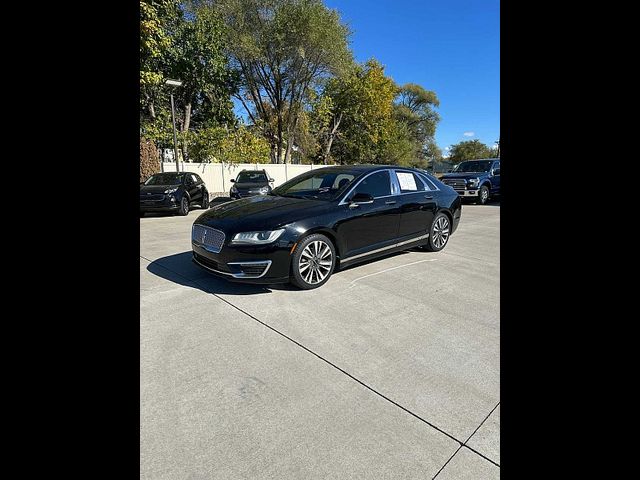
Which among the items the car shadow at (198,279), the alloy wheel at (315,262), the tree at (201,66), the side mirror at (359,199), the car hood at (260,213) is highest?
the tree at (201,66)

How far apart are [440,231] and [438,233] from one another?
66 mm

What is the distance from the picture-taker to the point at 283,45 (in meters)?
20.8

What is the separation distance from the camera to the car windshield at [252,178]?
1407 centimetres

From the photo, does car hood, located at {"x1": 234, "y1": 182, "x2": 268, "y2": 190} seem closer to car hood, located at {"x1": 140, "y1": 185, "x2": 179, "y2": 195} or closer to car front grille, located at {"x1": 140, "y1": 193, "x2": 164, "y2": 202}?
car hood, located at {"x1": 140, "y1": 185, "x2": 179, "y2": 195}

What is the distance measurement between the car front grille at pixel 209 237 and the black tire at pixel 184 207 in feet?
23.3

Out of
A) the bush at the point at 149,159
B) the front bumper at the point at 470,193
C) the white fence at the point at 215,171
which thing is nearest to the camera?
the front bumper at the point at 470,193

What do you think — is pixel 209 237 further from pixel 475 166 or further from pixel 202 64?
pixel 202 64

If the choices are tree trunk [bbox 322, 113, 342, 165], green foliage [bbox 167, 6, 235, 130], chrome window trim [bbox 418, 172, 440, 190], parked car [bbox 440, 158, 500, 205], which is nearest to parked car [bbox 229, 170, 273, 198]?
parked car [bbox 440, 158, 500, 205]

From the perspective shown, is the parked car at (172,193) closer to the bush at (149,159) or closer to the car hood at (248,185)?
the car hood at (248,185)

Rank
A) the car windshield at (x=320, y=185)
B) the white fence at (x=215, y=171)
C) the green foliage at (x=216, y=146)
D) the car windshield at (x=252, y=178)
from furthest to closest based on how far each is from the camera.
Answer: the green foliage at (x=216, y=146) → the white fence at (x=215, y=171) → the car windshield at (x=252, y=178) → the car windshield at (x=320, y=185)

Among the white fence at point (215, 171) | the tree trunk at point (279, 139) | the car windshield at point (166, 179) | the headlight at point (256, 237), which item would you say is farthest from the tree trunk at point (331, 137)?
the headlight at point (256, 237)
